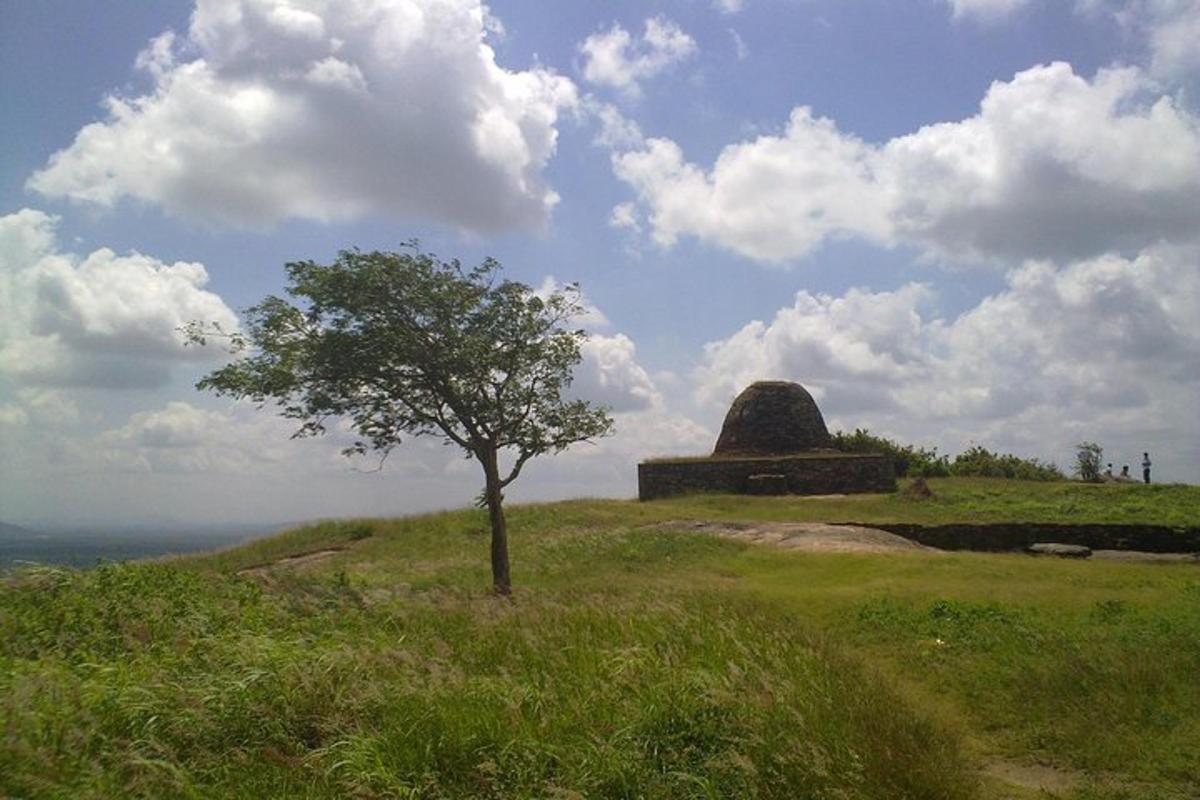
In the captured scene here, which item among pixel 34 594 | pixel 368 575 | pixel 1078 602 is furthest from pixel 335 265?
pixel 1078 602

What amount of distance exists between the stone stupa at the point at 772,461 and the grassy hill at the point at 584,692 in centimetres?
2192

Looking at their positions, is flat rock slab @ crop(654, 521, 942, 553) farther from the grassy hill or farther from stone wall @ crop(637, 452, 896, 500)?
stone wall @ crop(637, 452, 896, 500)

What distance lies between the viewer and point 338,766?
5.20 m

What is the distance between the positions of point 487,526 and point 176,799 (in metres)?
23.8

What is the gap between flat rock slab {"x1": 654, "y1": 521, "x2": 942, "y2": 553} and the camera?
20.9 metres

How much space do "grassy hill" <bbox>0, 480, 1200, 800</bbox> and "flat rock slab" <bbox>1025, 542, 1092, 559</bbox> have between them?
726cm

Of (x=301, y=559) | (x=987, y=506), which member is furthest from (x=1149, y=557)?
(x=301, y=559)

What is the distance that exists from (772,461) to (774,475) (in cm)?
117

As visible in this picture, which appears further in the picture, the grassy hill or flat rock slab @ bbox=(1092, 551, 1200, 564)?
flat rock slab @ bbox=(1092, 551, 1200, 564)

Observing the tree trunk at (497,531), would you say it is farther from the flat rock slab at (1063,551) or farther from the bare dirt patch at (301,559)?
the flat rock slab at (1063,551)

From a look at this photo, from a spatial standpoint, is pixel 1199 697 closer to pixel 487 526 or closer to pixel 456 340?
pixel 456 340

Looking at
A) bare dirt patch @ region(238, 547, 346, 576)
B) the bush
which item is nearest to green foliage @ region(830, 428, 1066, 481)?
the bush

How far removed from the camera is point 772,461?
36.5 metres

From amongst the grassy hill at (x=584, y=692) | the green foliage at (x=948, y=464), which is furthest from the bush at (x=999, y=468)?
the grassy hill at (x=584, y=692)
